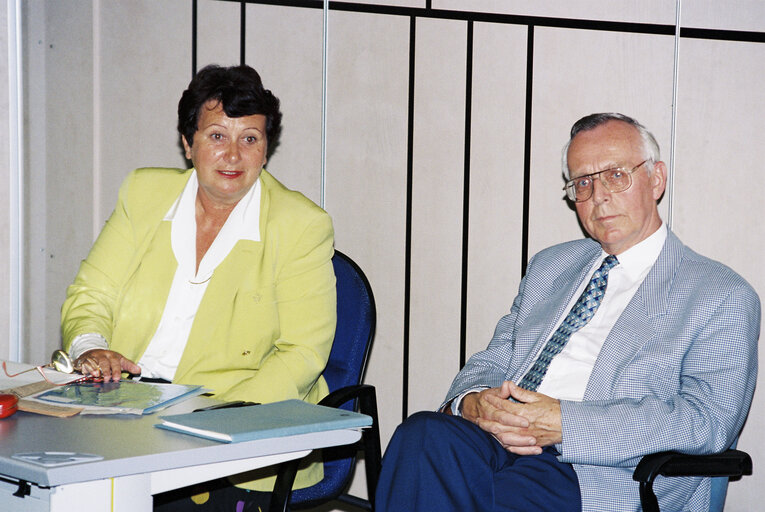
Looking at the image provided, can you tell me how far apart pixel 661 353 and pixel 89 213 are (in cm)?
254

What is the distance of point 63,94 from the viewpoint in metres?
3.61

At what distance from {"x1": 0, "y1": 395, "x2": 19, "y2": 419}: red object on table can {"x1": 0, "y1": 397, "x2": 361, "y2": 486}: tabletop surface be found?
1 centimetres

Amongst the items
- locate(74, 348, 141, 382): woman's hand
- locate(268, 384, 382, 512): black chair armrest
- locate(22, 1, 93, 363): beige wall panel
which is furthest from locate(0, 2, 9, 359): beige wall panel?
locate(268, 384, 382, 512): black chair armrest

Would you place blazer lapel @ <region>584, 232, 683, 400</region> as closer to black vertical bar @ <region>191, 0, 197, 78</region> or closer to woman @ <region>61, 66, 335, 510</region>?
woman @ <region>61, 66, 335, 510</region>

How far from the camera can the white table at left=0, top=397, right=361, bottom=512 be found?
1.33 metres

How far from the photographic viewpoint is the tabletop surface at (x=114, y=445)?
1312 millimetres

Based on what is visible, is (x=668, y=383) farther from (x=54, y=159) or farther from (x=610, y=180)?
(x=54, y=159)

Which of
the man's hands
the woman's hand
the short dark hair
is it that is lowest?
the man's hands

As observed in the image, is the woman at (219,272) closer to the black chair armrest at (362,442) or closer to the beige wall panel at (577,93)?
the black chair armrest at (362,442)

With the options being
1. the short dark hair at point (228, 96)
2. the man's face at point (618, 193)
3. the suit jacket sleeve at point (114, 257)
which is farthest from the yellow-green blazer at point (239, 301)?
the man's face at point (618, 193)

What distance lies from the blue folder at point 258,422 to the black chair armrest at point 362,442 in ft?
1.77

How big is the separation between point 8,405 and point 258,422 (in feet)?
1.75

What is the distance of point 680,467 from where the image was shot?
6.55 feet

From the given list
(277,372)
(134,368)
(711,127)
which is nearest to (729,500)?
(711,127)
